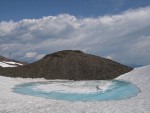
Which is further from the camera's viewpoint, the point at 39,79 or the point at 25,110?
the point at 39,79

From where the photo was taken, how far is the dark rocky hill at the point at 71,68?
52.6 metres

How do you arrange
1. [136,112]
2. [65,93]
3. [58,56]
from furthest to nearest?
[58,56], [65,93], [136,112]

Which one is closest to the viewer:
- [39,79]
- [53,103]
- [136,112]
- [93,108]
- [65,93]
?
[136,112]

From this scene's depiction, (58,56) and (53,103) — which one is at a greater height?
(58,56)

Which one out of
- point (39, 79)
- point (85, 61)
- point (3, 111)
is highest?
point (85, 61)

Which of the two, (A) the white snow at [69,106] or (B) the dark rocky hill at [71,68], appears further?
(B) the dark rocky hill at [71,68]

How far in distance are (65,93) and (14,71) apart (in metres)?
23.8

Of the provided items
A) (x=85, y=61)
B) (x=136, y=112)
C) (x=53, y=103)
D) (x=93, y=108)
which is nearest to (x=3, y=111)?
(x=53, y=103)

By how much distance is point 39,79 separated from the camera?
166ft

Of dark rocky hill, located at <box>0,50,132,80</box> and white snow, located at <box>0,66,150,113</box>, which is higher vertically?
dark rocky hill, located at <box>0,50,132,80</box>

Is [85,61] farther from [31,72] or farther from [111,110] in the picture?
[111,110]

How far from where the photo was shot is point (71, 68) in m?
55.0

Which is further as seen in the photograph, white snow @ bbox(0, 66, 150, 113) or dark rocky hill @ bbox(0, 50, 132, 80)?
dark rocky hill @ bbox(0, 50, 132, 80)

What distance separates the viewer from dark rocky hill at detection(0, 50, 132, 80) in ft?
173
